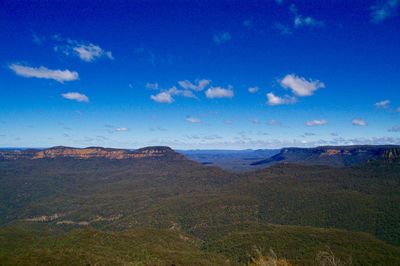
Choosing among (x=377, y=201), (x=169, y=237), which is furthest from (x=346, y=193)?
(x=169, y=237)

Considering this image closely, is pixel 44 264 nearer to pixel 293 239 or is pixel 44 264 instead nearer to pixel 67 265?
pixel 67 265

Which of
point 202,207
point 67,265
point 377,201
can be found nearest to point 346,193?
point 377,201

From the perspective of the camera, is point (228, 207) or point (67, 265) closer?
point (67, 265)

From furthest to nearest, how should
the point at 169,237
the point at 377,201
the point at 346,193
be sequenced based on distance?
1. the point at 346,193
2. the point at 377,201
3. the point at 169,237

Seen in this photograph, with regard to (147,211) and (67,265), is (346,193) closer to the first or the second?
(147,211)

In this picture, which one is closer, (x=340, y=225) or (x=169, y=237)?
(x=169, y=237)

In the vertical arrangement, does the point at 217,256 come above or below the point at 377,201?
below

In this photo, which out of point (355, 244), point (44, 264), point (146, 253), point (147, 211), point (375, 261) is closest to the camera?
point (44, 264)

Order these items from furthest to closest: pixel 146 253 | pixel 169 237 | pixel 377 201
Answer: pixel 377 201 < pixel 169 237 < pixel 146 253

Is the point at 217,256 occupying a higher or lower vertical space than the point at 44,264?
lower
